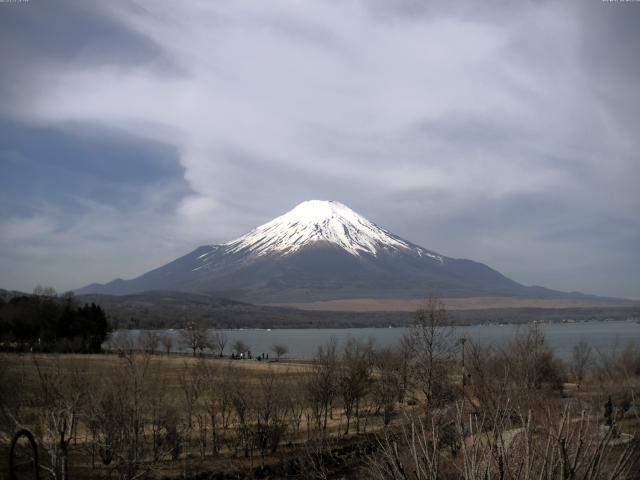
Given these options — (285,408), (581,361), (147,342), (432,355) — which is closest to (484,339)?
(581,361)

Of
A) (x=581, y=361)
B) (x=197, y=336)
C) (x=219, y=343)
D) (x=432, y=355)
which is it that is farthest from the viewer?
(x=219, y=343)

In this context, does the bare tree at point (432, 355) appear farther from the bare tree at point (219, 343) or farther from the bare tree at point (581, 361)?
the bare tree at point (219, 343)

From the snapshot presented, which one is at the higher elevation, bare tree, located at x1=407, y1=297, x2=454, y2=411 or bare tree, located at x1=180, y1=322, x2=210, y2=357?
bare tree, located at x1=407, y1=297, x2=454, y2=411

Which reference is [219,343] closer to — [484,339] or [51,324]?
[51,324]

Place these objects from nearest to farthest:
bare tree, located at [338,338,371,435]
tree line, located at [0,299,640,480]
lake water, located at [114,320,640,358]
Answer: tree line, located at [0,299,640,480] < bare tree, located at [338,338,371,435] < lake water, located at [114,320,640,358]

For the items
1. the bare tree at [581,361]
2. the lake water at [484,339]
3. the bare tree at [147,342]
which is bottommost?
the lake water at [484,339]

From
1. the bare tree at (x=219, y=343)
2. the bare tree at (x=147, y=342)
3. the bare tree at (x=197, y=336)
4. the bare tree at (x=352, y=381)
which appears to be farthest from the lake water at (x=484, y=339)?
the bare tree at (x=197, y=336)

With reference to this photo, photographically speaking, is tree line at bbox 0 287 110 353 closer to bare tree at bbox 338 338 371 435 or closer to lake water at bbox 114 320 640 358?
lake water at bbox 114 320 640 358

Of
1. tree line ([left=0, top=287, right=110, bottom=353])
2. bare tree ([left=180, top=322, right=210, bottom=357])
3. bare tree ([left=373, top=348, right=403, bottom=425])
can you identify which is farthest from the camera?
bare tree ([left=180, top=322, right=210, bottom=357])

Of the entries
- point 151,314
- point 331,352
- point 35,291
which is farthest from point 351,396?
point 151,314

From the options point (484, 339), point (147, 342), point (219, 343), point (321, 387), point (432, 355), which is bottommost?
point (219, 343)

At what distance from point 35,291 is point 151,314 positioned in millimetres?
82470

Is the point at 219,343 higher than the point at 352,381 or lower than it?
lower

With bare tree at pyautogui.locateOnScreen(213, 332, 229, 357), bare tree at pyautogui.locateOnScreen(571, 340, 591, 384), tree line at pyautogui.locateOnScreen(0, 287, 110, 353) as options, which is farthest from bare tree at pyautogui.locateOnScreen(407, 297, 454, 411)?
tree line at pyautogui.locateOnScreen(0, 287, 110, 353)
